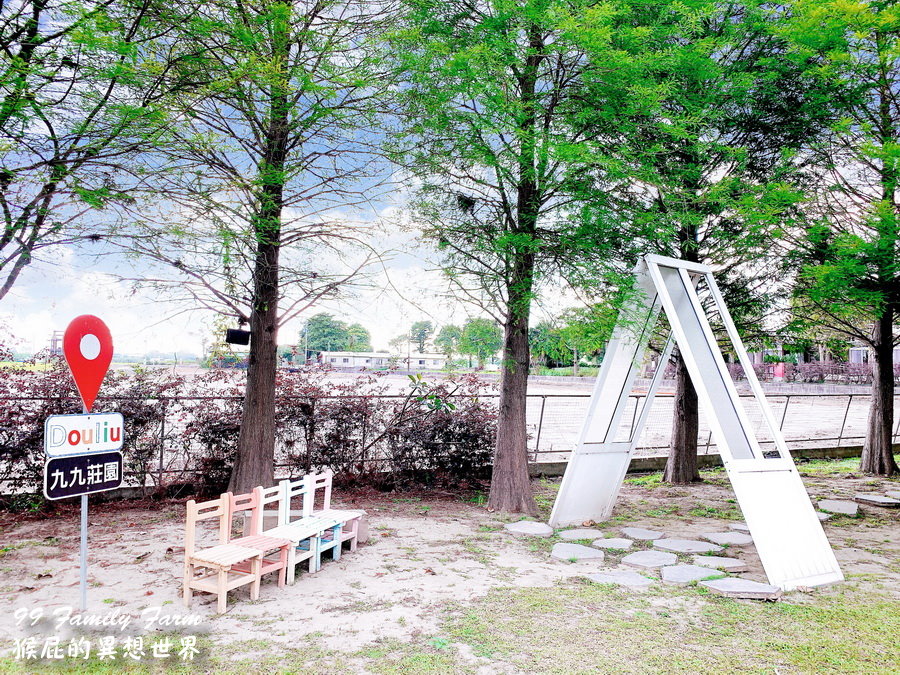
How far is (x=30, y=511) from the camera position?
287 inches

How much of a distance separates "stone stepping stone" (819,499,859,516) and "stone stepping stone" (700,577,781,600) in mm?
4316

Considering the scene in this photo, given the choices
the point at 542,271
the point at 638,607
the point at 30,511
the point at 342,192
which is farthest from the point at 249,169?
the point at 638,607

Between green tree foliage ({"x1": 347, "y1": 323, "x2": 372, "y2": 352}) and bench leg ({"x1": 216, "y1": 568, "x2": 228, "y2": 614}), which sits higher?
green tree foliage ({"x1": 347, "y1": 323, "x2": 372, "y2": 352})

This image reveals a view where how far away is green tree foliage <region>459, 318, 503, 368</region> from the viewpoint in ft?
26.3

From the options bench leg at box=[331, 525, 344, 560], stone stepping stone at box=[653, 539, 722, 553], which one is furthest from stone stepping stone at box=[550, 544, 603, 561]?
bench leg at box=[331, 525, 344, 560]

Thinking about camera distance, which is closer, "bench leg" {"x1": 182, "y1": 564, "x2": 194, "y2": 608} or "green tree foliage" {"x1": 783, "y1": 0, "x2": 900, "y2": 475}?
"bench leg" {"x1": 182, "y1": 564, "x2": 194, "y2": 608}

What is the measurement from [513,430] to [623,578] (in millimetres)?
3085

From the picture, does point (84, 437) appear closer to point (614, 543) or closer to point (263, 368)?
point (263, 368)

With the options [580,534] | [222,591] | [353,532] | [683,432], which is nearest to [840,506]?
[683,432]

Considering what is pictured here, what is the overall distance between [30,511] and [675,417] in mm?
9698

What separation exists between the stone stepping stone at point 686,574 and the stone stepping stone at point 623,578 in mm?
197

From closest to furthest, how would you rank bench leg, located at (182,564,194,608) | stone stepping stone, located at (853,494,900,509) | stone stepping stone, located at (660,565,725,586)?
bench leg, located at (182,564,194,608) → stone stepping stone, located at (660,565,725,586) → stone stepping stone, located at (853,494,900,509)

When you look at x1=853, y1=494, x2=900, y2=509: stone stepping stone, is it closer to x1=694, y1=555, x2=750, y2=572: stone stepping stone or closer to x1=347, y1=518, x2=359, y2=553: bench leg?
x1=694, y1=555, x2=750, y2=572: stone stepping stone

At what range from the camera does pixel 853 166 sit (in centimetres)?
1027
